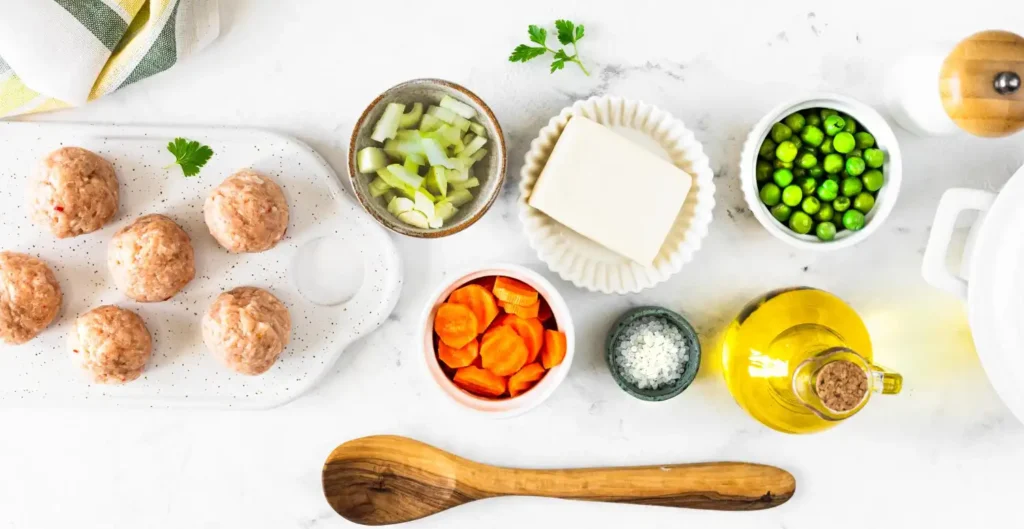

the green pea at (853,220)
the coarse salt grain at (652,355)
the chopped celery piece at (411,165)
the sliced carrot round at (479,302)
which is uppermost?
the green pea at (853,220)

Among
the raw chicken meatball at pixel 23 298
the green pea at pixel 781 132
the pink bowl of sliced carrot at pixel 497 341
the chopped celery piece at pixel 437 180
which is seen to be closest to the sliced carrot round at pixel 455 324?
the pink bowl of sliced carrot at pixel 497 341

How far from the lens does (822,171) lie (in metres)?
1.62

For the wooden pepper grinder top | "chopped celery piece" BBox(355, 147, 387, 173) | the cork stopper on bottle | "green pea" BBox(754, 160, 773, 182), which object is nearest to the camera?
the cork stopper on bottle

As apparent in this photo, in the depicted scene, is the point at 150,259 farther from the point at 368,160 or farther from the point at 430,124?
the point at 430,124

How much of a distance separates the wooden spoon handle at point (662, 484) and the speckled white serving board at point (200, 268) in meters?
0.50

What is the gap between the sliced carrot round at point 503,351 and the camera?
1.61 metres

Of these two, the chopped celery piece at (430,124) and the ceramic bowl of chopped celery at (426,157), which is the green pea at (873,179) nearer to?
the ceramic bowl of chopped celery at (426,157)

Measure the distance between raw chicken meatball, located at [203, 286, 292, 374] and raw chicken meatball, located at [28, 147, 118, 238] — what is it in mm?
330

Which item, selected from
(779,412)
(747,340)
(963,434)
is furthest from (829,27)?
(963,434)

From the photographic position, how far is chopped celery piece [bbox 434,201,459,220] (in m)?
1.56

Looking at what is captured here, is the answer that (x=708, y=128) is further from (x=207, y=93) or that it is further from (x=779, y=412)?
(x=207, y=93)

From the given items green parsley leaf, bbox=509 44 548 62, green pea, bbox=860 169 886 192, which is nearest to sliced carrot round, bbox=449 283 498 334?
green parsley leaf, bbox=509 44 548 62

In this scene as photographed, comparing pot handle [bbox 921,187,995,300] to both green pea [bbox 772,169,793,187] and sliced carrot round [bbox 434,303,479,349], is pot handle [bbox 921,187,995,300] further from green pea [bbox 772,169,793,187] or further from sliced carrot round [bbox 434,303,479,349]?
sliced carrot round [bbox 434,303,479,349]

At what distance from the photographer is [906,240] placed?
1784 millimetres
